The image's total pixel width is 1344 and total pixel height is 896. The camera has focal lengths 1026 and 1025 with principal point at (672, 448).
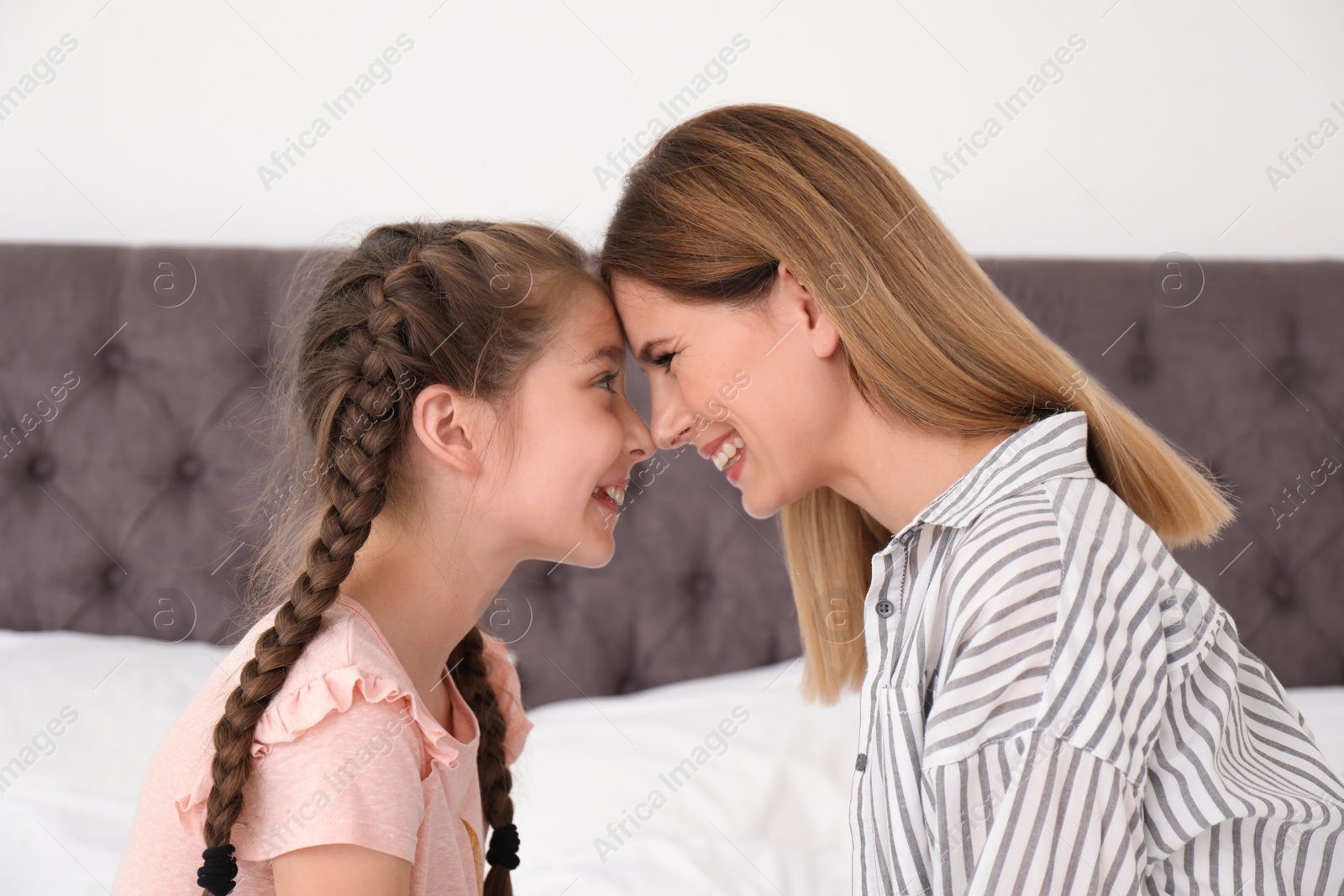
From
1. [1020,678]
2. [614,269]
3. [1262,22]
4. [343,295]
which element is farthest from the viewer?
[1262,22]

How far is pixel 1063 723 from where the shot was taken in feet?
2.38

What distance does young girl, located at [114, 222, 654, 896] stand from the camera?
2.43 ft

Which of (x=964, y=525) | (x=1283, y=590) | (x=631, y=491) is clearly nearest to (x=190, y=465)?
(x=631, y=491)

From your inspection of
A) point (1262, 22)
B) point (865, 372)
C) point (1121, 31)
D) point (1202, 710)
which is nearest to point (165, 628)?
point (865, 372)

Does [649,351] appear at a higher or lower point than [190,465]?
higher

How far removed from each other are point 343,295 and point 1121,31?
1.19 m

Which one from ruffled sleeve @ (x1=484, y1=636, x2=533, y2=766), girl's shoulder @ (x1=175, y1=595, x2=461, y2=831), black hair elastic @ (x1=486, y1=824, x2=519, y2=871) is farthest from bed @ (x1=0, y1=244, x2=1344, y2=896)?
girl's shoulder @ (x1=175, y1=595, x2=461, y2=831)

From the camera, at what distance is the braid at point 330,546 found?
28.8 inches

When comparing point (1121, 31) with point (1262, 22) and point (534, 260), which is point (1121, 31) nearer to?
point (1262, 22)

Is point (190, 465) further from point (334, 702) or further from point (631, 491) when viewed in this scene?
point (334, 702)

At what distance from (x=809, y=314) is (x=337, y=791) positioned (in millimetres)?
576

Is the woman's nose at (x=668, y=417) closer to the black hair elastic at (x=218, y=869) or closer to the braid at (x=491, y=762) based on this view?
the braid at (x=491, y=762)

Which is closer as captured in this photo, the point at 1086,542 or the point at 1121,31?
the point at 1086,542

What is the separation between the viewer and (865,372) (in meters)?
0.96
